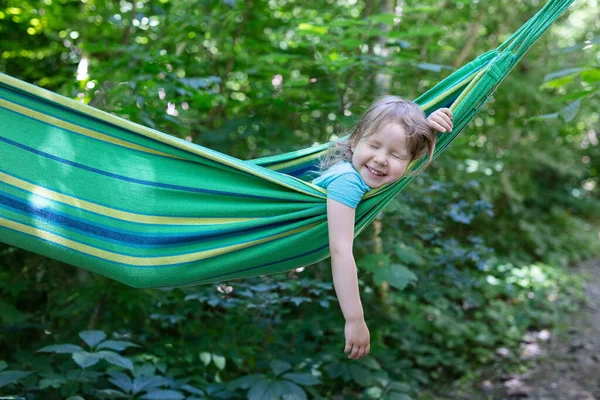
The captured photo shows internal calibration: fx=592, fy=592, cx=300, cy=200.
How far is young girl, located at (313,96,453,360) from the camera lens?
1.20 m

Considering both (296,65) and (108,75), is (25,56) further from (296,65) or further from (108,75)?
(296,65)

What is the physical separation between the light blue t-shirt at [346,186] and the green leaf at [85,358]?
839mm

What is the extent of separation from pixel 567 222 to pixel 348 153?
493 centimetres

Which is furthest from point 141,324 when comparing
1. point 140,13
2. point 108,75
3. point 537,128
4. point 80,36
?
point 537,128

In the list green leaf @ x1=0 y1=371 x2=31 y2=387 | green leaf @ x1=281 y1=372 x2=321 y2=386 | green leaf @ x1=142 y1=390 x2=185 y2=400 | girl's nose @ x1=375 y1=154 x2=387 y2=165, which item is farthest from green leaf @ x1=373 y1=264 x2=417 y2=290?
green leaf @ x1=0 y1=371 x2=31 y2=387

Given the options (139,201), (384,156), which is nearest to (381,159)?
(384,156)

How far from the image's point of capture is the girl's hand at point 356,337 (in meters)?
1.19

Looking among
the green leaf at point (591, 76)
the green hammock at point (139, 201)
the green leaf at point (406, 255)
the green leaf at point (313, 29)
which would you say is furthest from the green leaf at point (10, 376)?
the green leaf at point (591, 76)

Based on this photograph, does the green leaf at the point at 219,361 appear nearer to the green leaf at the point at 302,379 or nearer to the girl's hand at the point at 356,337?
the green leaf at the point at 302,379

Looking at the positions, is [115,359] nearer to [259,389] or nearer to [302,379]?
[259,389]

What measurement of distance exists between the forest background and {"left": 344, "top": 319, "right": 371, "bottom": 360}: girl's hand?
749 millimetres

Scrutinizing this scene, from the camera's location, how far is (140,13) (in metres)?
2.58

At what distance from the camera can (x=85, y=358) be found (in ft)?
5.39

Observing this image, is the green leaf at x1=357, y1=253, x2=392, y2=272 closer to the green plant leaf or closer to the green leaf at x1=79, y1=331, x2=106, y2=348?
the green plant leaf
